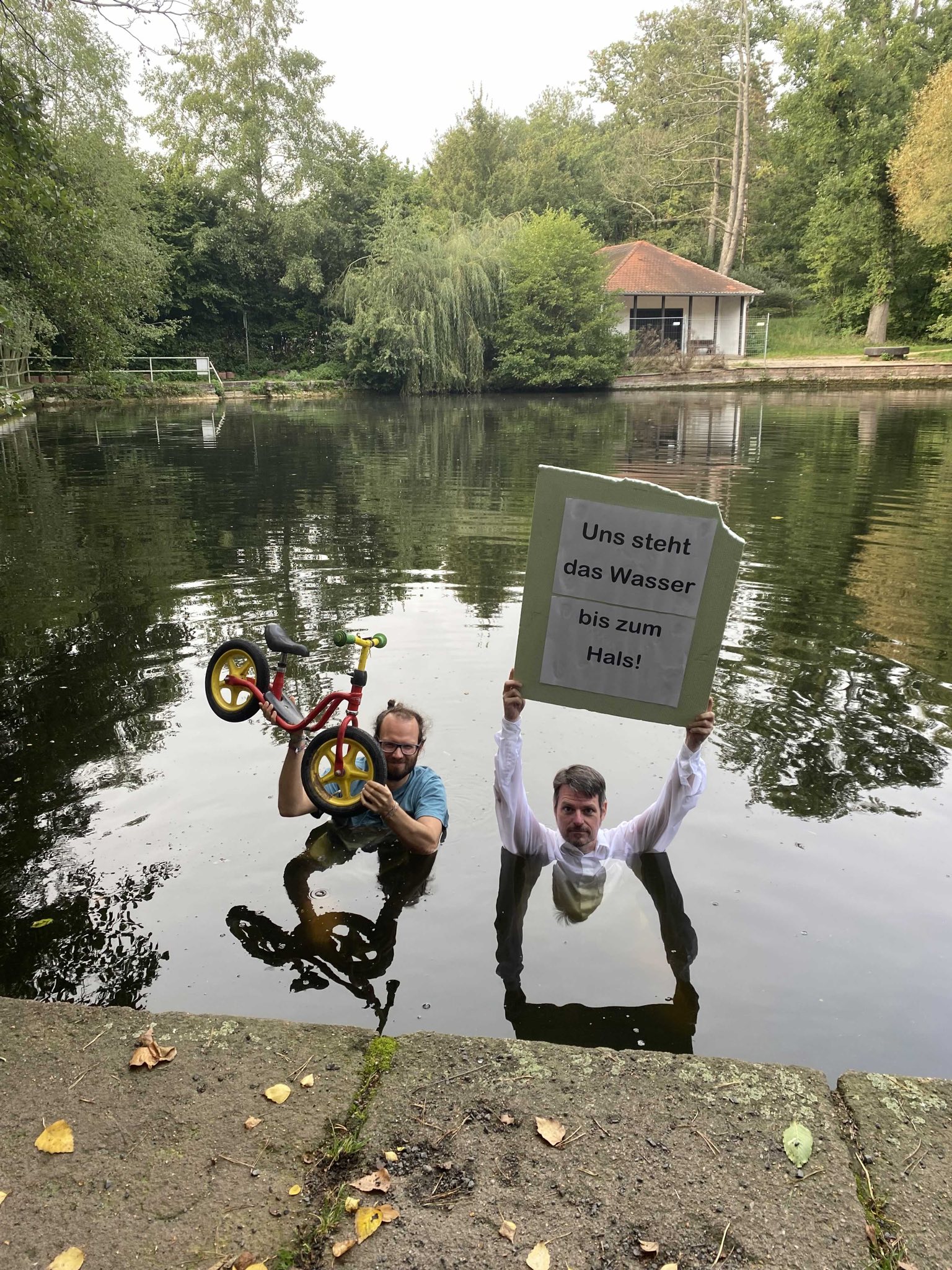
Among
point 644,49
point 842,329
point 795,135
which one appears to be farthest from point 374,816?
point 644,49

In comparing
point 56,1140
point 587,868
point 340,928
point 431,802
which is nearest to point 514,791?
point 431,802

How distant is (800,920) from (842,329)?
53.2m

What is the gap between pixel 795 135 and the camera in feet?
168

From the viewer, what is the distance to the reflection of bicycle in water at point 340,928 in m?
4.27

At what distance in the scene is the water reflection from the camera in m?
3.92

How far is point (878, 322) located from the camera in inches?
1913

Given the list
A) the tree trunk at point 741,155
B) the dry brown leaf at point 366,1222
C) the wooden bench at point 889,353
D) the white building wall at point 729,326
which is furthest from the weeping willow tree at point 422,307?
the dry brown leaf at point 366,1222

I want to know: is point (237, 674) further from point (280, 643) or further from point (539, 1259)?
point (539, 1259)

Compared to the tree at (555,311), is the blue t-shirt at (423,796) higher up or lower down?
lower down

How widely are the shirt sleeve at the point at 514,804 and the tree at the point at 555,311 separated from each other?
129 ft

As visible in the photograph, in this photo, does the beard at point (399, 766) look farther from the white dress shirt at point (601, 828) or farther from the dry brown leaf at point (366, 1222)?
the dry brown leaf at point (366, 1222)

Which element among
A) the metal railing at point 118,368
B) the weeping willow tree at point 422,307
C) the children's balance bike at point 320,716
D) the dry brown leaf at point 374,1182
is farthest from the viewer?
the weeping willow tree at point 422,307

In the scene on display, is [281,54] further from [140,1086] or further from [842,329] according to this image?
[140,1086]

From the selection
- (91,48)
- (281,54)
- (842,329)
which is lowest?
(842,329)
